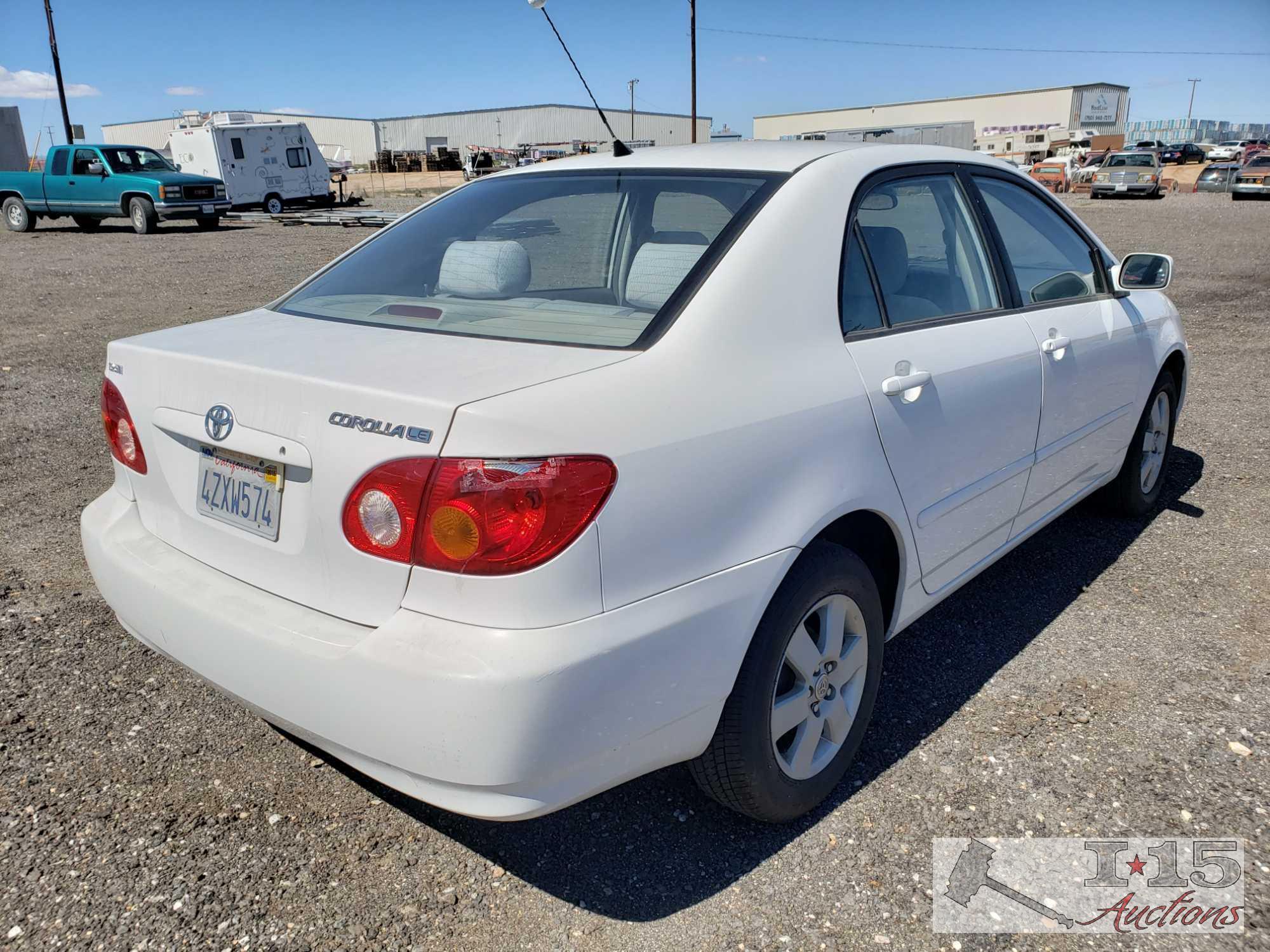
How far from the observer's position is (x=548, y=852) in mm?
2441

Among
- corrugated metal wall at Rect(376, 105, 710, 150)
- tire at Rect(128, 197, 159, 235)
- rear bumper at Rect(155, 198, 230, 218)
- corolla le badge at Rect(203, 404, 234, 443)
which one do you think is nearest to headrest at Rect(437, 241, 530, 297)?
corolla le badge at Rect(203, 404, 234, 443)

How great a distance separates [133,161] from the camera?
22.2 meters

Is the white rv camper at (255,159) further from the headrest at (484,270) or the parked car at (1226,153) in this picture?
the parked car at (1226,153)

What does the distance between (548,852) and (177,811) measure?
0.98 m

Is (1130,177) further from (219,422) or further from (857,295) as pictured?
(219,422)

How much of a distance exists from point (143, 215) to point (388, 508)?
23222mm

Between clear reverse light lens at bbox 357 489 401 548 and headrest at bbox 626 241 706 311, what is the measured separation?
0.80 metres

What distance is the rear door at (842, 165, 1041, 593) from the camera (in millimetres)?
2551

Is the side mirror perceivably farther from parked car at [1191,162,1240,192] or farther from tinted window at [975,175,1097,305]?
parked car at [1191,162,1240,192]

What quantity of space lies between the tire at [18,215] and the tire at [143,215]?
9.58 feet

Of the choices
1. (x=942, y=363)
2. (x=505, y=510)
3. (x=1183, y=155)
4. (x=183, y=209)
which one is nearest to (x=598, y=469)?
(x=505, y=510)

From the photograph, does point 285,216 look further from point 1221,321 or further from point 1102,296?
point 1102,296

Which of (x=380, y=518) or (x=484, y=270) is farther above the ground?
(x=484, y=270)

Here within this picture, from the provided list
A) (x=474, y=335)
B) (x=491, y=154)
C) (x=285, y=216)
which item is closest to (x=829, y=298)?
(x=474, y=335)
